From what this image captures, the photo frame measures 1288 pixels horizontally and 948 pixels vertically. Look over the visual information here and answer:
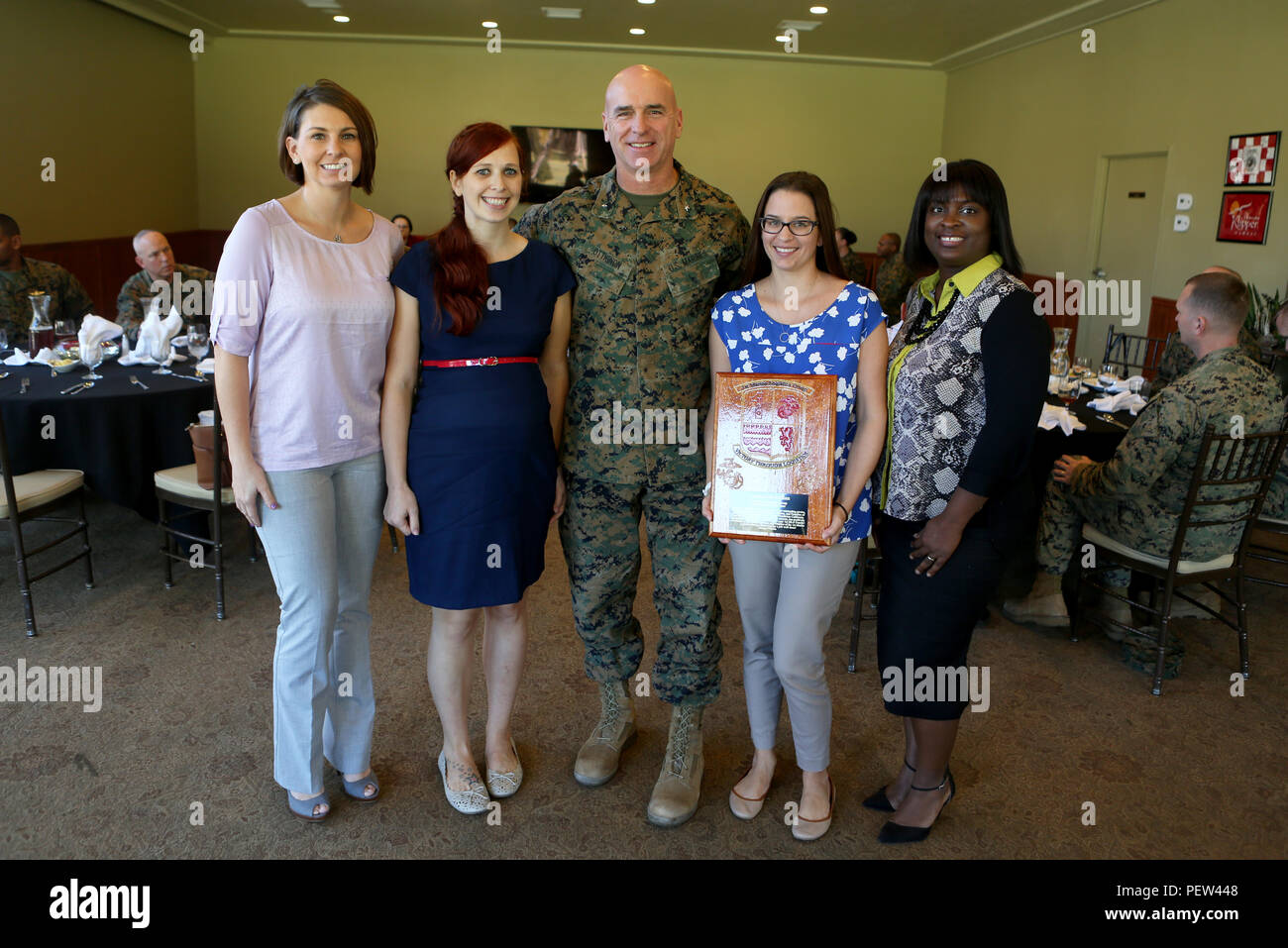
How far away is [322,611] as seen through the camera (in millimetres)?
2217

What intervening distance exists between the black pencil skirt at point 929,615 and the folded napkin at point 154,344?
3815 millimetres

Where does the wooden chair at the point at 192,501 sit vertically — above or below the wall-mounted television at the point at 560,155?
below

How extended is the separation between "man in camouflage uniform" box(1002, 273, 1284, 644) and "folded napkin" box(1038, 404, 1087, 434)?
0.33 meters

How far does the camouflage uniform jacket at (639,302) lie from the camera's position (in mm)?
2268

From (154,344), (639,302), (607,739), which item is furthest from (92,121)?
(607,739)

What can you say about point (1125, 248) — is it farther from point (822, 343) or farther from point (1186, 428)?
point (822, 343)

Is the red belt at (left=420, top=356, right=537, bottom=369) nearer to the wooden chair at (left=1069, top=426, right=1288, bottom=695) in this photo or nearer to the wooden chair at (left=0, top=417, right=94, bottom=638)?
the wooden chair at (left=0, top=417, right=94, bottom=638)

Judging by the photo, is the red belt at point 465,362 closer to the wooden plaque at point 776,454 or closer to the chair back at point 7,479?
the wooden plaque at point 776,454

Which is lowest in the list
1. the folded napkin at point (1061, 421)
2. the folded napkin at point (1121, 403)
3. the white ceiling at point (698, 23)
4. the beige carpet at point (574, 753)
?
the beige carpet at point (574, 753)

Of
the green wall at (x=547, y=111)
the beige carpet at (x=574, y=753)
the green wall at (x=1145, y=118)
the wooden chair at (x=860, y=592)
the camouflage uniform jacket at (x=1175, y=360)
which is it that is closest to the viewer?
the beige carpet at (x=574, y=753)

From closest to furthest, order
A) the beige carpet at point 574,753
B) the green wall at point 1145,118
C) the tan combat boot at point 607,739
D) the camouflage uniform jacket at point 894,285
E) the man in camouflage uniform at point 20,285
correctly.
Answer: the beige carpet at point 574,753 < the tan combat boot at point 607,739 < the man in camouflage uniform at point 20,285 < the green wall at point 1145,118 < the camouflage uniform jacket at point 894,285

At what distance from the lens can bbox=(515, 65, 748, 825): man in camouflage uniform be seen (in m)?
2.26

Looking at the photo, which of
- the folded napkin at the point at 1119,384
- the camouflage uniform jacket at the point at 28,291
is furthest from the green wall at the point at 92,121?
the folded napkin at the point at 1119,384

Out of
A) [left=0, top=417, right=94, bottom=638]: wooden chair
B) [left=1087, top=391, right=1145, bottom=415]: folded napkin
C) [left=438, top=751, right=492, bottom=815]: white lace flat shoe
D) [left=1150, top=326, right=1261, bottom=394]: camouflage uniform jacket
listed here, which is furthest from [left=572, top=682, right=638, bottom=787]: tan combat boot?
[left=1150, top=326, right=1261, bottom=394]: camouflage uniform jacket
